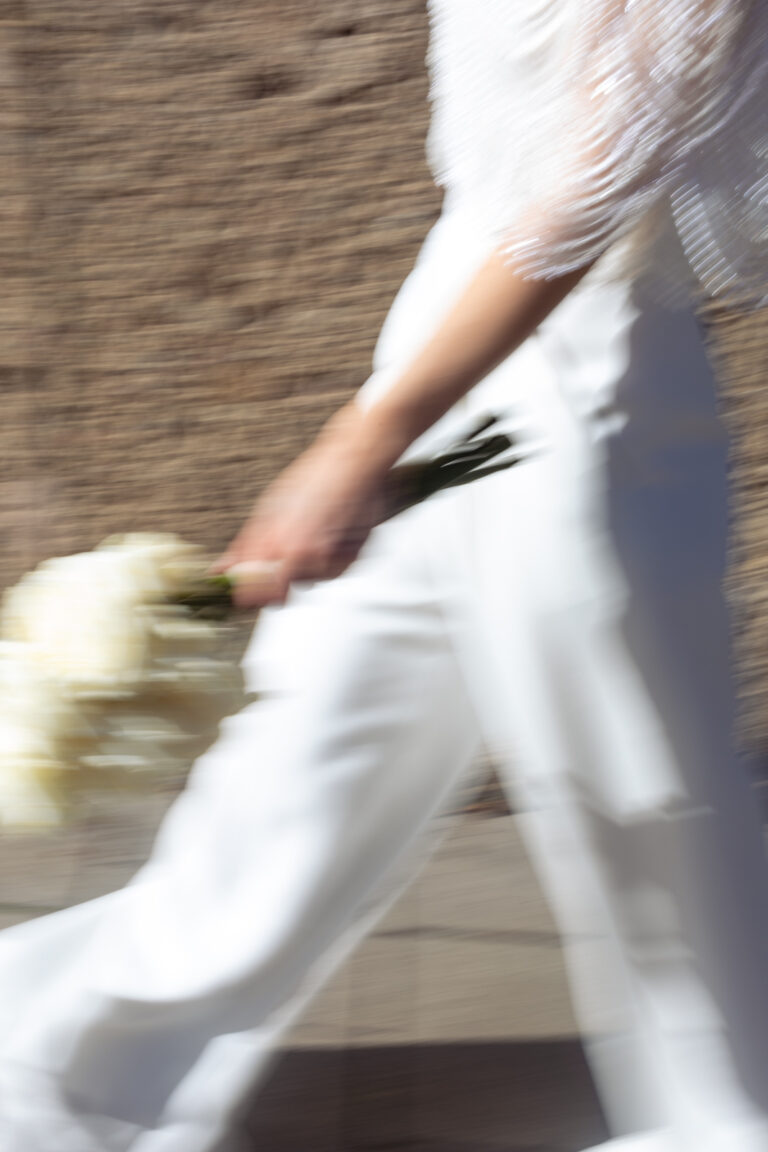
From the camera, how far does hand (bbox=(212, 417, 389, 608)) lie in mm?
1230

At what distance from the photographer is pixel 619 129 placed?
45.6 inches

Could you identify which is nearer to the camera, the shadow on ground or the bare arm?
the bare arm

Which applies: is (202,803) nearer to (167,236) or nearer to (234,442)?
(234,442)

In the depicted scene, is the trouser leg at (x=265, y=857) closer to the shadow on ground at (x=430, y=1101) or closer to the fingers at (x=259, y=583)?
the fingers at (x=259, y=583)

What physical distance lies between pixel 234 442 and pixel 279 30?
913mm

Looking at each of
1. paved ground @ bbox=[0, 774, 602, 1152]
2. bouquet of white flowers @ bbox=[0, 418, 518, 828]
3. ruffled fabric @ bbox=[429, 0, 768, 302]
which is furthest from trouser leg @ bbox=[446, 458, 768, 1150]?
bouquet of white flowers @ bbox=[0, 418, 518, 828]

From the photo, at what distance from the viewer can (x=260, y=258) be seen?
308 cm

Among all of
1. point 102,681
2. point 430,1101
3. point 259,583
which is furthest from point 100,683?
point 430,1101

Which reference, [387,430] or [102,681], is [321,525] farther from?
[102,681]

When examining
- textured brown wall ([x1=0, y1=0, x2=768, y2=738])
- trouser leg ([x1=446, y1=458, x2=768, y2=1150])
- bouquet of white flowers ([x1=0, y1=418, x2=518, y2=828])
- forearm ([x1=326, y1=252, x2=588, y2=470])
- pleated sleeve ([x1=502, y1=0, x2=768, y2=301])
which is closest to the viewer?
bouquet of white flowers ([x1=0, y1=418, x2=518, y2=828])

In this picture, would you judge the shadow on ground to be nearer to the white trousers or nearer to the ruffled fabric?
the white trousers

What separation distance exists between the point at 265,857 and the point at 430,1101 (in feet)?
2.51

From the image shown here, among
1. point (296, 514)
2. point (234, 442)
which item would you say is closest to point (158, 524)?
point (234, 442)

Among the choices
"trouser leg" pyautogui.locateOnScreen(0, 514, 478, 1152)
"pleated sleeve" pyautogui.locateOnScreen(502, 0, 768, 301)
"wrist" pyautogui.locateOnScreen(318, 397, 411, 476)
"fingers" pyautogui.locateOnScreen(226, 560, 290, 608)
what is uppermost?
"pleated sleeve" pyautogui.locateOnScreen(502, 0, 768, 301)
